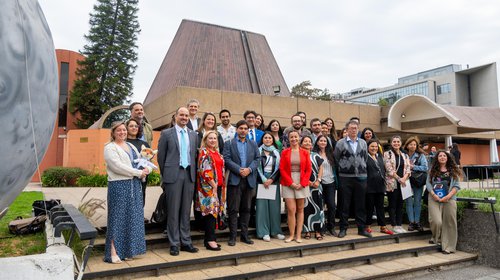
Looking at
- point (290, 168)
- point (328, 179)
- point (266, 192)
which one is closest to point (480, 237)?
point (328, 179)

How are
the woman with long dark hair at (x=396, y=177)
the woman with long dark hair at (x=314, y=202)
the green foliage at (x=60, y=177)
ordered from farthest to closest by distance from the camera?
1. the green foliage at (x=60, y=177)
2. the woman with long dark hair at (x=396, y=177)
3. the woman with long dark hair at (x=314, y=202)

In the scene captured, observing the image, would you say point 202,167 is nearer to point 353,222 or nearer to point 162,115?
point 353,222

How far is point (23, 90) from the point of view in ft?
4.56

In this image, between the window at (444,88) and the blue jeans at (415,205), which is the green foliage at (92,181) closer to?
the blue jeans at (415,205)

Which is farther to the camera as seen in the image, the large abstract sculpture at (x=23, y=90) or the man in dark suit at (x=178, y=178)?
the man in dark suit at (x=178, y=178)

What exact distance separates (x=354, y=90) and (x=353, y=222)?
9975 cm

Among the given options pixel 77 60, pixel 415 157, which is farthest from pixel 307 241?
pixel 77 60

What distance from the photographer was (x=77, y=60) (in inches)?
999

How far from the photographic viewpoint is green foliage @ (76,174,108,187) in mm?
13820

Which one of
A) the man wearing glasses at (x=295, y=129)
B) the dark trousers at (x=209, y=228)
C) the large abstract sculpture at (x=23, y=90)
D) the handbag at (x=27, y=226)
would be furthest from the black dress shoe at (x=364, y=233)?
the large abstract sculpture at (x=23, y=90)

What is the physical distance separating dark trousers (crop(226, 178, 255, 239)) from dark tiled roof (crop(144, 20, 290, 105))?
15424mm

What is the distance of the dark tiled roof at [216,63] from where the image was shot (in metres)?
20.6

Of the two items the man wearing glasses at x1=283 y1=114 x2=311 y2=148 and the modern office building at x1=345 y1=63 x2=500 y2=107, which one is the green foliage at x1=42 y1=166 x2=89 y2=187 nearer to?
the man wearing glasses at x1=283 y1=114 x2=311 y2=148

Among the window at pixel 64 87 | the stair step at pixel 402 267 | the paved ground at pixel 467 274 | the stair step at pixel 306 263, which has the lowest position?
the paved ground at pixel 467 274
